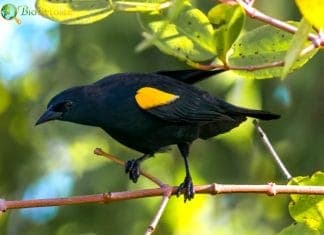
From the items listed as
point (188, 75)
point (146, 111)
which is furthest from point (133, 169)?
point (188, 75)

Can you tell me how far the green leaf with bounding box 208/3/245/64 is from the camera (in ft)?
3.12

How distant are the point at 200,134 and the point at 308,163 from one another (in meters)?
1.24

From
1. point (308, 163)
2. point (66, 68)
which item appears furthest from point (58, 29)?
point (308, 163)

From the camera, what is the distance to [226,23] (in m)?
0.96

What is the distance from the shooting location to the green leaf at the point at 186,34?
3.33 feet

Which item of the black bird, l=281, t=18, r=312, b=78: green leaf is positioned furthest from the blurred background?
l=281, t=18, r=312, b=78: green leaf

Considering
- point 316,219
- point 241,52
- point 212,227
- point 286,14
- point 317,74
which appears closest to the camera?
point 241,52

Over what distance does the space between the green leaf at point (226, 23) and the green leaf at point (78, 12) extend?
0.40 feet

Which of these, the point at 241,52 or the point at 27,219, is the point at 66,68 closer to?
the point at 27,219

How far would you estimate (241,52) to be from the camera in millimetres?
1122

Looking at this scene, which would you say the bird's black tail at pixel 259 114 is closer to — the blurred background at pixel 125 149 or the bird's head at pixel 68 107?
the bird's head at pixel 68 107

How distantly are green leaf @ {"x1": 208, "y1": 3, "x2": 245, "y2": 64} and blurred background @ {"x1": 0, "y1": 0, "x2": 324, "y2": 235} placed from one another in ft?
6.59

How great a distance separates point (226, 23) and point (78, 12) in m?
0.17

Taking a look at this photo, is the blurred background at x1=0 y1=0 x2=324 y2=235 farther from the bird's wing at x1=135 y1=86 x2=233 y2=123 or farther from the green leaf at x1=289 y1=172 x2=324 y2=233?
the green leaf at x1=289 y1=172 x2=324 y2=233
